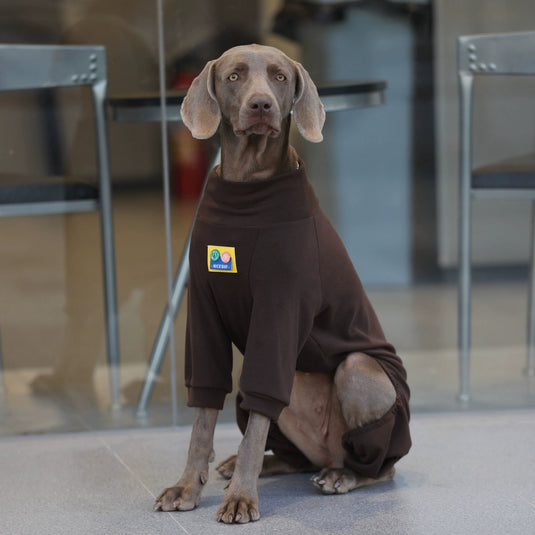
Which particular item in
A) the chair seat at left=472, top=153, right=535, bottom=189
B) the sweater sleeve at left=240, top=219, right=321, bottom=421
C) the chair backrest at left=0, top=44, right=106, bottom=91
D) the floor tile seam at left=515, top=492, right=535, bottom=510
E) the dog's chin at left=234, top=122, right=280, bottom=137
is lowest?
the floor tile seam at left=515, top=492, right=535, bottom=510

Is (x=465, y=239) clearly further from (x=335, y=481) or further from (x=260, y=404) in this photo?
(x=260, y=404)

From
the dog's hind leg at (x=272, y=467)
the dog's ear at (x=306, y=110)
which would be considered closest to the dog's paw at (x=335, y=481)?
the dog's hind leg at (x=272, y=467)

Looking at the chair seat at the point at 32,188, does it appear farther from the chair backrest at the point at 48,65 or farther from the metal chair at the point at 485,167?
the metal chair at the point at 485,167

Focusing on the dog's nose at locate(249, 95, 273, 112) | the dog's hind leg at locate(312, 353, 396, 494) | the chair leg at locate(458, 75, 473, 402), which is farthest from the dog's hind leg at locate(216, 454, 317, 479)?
the dog's nose at locate(249, 95, 273, 112)

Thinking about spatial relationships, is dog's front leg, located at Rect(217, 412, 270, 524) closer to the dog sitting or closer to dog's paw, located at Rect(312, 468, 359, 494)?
the dog sitting

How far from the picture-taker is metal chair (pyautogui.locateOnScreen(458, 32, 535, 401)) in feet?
10.3

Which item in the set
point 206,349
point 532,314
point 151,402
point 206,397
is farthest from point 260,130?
point 532,314

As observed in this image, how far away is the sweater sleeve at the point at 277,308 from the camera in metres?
2.27

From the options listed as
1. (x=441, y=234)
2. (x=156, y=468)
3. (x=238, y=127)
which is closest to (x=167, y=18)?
(x=238, y=127)

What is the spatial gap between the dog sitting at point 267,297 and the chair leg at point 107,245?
0.78m

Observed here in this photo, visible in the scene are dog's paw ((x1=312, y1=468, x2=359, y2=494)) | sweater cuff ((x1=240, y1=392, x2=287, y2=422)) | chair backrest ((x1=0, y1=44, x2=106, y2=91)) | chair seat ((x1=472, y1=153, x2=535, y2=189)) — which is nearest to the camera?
sweater cuff ((x1=240, y1=392, x2=287, y2=422))

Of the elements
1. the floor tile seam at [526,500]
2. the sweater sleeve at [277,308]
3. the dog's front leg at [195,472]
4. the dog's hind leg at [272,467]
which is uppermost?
the sweater sleeve at [277,308]

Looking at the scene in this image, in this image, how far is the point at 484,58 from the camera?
3.13 meters

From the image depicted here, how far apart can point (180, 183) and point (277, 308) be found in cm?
100
